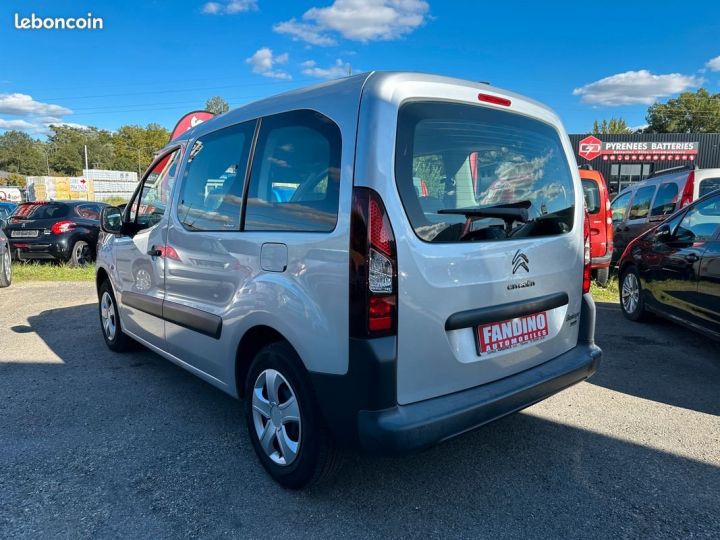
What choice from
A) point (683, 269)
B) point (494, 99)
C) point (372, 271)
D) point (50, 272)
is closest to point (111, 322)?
point (372, 271)

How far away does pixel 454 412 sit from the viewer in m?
2.21

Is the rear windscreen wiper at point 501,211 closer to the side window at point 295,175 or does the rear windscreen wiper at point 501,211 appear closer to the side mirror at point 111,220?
the side window at point 295,175

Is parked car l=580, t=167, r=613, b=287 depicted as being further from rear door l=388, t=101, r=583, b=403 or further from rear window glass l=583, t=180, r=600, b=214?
rear door l=388, t=101, r=583, b=403

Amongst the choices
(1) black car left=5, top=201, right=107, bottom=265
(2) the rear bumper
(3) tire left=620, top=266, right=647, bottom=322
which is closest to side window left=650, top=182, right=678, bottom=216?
(3) tire left=620, top=266, right=647, bottom=322

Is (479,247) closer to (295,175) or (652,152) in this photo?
(295,175)

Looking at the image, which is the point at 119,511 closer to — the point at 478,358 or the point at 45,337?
the point at 478,358

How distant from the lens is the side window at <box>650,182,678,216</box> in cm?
791

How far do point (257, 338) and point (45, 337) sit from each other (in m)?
4.36

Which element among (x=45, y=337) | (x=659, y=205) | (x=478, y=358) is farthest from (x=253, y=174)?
(x=659, y=205)

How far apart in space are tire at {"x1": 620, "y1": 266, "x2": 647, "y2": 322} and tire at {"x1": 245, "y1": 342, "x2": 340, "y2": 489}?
4769 mm

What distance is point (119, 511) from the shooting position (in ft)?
8.12

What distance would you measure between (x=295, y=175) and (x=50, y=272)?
10.3 meters

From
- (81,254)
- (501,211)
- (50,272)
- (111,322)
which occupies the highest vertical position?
(501,211)

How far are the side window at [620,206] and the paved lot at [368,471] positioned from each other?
6466 mm
